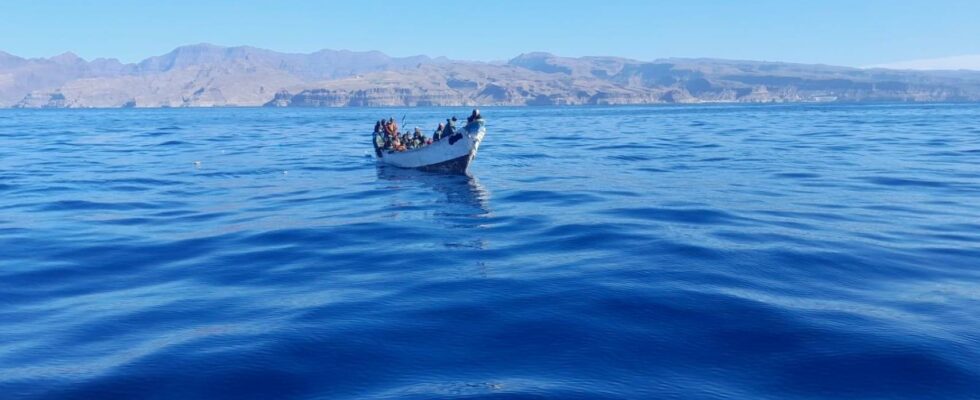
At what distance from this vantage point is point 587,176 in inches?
1296

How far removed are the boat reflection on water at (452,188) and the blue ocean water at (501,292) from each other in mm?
284

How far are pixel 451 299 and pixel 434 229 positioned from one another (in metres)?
7.58

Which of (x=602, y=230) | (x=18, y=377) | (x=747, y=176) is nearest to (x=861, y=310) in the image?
(x=602, y=230)

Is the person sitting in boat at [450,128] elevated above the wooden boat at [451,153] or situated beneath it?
elevated above

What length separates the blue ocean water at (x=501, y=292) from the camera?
9320mm

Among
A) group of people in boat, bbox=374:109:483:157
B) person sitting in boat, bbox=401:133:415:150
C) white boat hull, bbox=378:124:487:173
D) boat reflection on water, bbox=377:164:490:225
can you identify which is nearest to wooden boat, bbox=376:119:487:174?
white boat hull, bbox=378:124:487:173

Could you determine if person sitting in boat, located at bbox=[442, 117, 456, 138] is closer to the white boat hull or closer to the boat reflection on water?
the white boat hull

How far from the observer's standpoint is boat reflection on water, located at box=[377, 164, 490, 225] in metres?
23.4

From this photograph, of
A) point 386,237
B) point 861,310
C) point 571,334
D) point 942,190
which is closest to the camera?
point 571,334

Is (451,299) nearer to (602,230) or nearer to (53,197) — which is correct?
(602,230)

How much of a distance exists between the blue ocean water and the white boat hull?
604 cm

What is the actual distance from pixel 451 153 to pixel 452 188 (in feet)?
16.1

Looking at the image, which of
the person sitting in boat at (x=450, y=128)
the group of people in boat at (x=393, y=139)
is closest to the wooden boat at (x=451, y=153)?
the person sitting in boat at (x=450, y=128)

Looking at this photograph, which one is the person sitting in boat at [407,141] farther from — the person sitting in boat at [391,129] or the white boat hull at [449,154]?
the white boat hull at [449,154]
